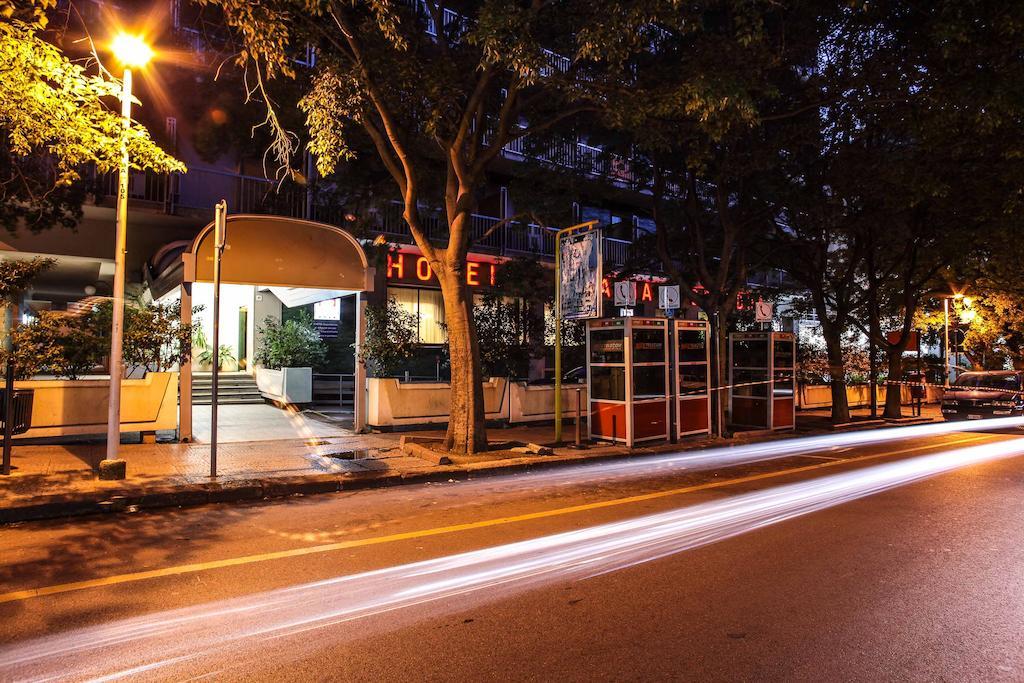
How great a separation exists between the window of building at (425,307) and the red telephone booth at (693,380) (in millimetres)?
8150

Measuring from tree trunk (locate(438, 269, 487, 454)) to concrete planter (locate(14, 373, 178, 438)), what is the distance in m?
5.13

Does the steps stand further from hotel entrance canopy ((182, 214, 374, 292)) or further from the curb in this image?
the curb

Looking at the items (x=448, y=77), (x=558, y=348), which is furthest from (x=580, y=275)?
(x=448, y=77)

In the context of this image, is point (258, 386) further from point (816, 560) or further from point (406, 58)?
point (816, 560)

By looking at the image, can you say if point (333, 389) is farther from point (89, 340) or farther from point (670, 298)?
point (670, 298)

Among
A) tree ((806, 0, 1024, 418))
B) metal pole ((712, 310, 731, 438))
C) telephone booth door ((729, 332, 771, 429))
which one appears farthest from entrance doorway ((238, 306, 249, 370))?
tree ((806, 0, 1024, 418))

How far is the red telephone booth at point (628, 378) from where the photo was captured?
12508 mm

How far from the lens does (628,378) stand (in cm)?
1237

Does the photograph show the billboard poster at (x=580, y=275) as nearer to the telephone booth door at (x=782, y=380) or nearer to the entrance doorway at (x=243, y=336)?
the telephone booth door at (x=782, y=380)

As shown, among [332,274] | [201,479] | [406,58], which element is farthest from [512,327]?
[201,479]

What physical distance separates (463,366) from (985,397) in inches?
A: 694

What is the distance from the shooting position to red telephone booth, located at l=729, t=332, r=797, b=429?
15742mm

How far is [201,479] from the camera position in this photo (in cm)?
854

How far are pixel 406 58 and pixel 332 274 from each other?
4537 millimetres
